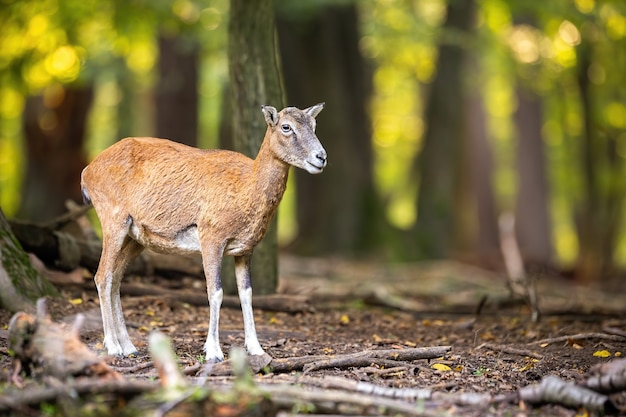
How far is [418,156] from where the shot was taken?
19.2 m

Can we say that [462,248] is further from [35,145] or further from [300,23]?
[35,145]

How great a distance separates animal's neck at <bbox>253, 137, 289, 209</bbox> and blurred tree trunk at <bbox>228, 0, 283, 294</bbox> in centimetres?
254

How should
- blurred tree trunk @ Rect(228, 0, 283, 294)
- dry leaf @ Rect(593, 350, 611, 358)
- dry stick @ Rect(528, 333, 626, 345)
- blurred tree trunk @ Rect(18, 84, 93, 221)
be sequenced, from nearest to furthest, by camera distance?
dry leaf @ Rect(593, 350, 611, 358), dry stick @ Rect(528, 333, 626, 345), blurred tree trunk @ Rect(228, 0, 283, 294), blurred tree trunk @ Rect(18, 84, 93, 221)

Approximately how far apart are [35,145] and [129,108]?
471 cm

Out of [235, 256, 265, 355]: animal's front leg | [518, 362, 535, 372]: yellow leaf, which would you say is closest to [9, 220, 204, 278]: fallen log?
[235, 256, 265, 355]: animal's front leg

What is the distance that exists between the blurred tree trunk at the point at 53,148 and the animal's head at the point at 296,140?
12326 millimetres

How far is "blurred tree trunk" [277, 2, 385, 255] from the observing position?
1722 centimetres

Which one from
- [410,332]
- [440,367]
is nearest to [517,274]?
[410,332]

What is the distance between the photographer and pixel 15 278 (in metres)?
8.31

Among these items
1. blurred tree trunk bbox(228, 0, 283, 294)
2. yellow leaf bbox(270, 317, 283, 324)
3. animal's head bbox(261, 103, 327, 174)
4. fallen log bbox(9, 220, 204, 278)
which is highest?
blurred tree trunk bbox(228, 0, 283, 294)

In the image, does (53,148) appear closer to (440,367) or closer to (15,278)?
(15,278)

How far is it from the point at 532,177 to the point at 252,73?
64.5 feet

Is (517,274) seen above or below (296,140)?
below

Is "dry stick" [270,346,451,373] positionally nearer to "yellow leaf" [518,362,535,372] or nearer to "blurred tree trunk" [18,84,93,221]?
"yellow leaf" [518,362,535,372]
